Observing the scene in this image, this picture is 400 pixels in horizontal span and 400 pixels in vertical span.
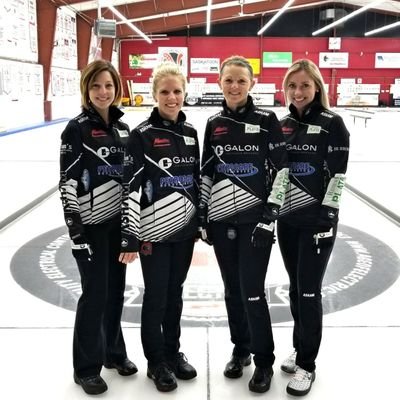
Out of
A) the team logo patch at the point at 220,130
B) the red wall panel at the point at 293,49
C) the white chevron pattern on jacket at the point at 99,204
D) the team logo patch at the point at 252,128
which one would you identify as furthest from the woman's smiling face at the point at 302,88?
the red wall panel at the point at 293,49

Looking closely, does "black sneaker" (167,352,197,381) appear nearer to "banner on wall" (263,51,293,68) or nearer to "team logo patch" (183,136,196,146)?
"team logo patch" (183,136,196,146)

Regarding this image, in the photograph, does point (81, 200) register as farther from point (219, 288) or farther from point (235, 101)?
point (219, 288)

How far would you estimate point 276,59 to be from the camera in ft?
93.3

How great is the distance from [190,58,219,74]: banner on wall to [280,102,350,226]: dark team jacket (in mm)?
27353

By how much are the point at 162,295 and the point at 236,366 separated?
1.75 ft

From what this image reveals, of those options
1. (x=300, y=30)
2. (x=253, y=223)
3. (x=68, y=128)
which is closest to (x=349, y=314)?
(x=253, y=223)

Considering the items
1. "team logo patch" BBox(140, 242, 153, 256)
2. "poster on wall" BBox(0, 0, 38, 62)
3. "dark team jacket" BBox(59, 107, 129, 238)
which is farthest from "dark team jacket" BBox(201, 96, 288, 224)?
"poster on wall" BBox(0, 0, 38, 62)

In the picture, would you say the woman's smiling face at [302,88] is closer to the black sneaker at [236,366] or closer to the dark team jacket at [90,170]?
the dark team jacket at [90,170]

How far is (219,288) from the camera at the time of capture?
3.54 metres

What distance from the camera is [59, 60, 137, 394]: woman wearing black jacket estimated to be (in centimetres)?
210

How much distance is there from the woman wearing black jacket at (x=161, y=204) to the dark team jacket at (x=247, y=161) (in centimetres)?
14

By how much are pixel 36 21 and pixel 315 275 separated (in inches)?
627

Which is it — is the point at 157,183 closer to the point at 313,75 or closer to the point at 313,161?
the point at 313,161

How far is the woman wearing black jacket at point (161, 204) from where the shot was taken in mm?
2096
